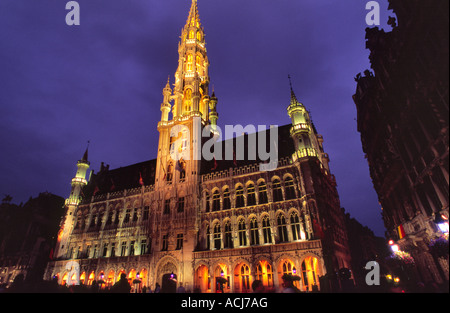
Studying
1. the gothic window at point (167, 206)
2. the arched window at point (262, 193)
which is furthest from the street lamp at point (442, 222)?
the gothic window at point (167, 206)

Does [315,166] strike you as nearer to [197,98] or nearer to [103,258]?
[197,98]

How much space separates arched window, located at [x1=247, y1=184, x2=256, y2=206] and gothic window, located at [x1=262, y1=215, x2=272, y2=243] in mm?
2406

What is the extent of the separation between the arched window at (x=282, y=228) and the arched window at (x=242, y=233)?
4.03 m

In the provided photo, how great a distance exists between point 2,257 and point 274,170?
4900 cm

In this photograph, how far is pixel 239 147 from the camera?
119 feet

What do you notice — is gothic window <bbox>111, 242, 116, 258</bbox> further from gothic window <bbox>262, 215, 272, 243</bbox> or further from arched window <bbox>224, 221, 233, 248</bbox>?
gothic window <bbox>262, 215, 272, 243</bbox>

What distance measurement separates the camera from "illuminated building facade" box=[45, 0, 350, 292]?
25.5 metres

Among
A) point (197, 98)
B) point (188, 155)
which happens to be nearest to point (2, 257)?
point (188, 155)

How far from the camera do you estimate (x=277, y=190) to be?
28734 millimetres

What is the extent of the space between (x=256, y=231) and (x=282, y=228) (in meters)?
2.99

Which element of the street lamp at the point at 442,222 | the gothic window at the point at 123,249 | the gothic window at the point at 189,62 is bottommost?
the street lamp at the point at 442,222

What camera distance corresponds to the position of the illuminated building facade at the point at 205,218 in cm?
2555

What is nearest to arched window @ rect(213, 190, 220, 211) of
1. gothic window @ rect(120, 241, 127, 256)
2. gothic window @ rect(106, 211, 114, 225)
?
gothic window @ rect(120, 241, 127, 256)

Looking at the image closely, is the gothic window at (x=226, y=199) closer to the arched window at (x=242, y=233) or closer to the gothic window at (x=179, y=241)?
the arched window at (x=242, y=233)
